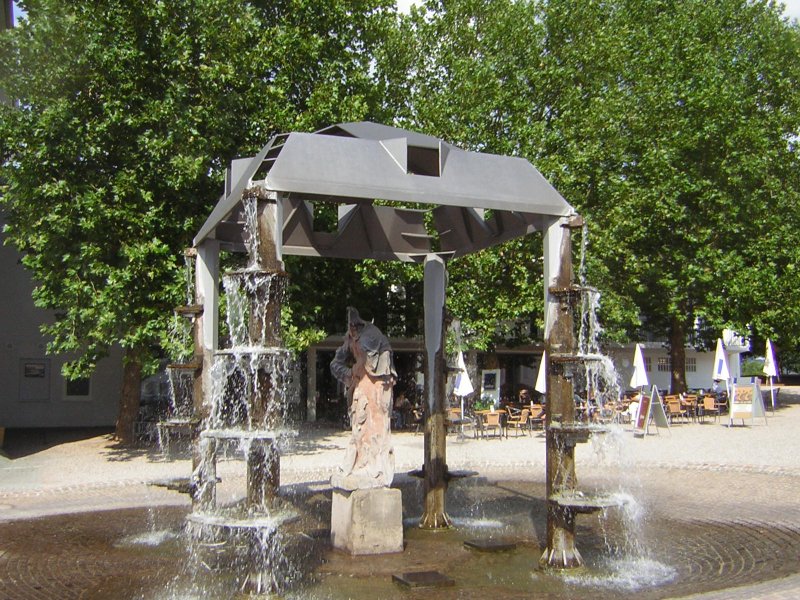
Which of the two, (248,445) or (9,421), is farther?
(9,421)

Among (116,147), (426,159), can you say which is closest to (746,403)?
(116,147)

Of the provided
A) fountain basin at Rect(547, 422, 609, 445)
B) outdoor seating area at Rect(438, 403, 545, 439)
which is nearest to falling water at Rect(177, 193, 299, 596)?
fountain basin at Rect(547, 422, 609, 445)

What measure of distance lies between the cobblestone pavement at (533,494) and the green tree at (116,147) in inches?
127

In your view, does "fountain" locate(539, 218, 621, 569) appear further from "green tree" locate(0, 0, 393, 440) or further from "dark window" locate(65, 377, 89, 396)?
"dark window" locate(65, 377, 89, 396)

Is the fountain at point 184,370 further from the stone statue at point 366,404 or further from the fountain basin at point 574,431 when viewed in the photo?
the fountain basin at point 574,431

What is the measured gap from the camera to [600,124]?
78.3 ft

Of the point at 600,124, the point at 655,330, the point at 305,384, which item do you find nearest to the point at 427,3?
the point at 600,124

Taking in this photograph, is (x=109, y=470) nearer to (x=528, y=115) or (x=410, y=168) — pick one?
(x=410, y=168)

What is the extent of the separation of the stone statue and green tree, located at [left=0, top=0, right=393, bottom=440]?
879 centimetres

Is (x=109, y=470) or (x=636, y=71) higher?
(x=636, y=71)

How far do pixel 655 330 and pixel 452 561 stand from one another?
29.8 meters

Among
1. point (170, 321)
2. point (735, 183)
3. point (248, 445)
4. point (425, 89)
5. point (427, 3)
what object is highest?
point (427, 3)

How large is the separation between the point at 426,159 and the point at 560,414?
8.40ft

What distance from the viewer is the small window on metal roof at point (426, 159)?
7.29 meters
